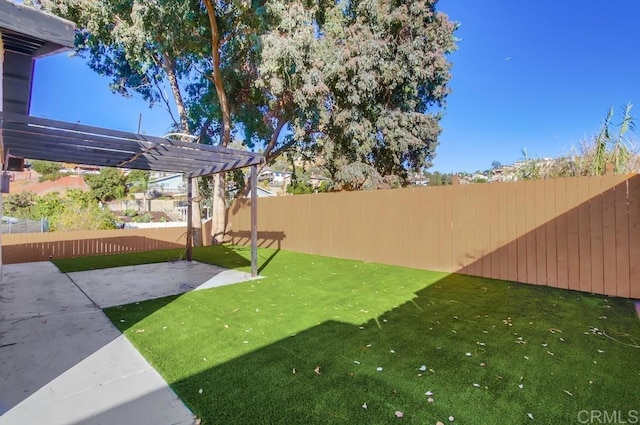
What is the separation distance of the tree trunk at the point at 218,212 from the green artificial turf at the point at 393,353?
775cm

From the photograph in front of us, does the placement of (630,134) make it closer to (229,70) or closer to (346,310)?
(346,310)

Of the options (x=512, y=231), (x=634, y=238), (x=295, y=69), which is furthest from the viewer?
(x=295, y=69)

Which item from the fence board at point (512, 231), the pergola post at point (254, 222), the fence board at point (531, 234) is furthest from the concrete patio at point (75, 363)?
the fence board at point (531, 234)

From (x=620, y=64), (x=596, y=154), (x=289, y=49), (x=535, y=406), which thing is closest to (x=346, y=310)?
(x=535, y=406)

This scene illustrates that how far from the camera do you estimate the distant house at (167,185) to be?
1394 inches

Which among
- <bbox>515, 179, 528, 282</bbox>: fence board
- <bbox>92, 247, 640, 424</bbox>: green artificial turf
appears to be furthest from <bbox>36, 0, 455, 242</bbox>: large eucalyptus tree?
<bbox>92, 247, 640, 424</bbox>: green artificial turf

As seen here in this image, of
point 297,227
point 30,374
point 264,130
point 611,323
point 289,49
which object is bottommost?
point 30,374

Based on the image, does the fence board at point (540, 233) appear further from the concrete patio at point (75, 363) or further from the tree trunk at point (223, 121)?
the tree trunk at point (223, 121)

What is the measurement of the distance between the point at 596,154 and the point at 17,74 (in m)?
8.46

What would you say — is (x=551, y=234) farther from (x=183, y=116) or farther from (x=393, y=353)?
(x=183, y=116)

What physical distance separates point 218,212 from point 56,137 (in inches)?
318

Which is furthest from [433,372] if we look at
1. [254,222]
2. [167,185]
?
[167,185]

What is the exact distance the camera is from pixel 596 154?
6359 mm

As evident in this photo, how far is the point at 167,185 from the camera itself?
38.0 meters
